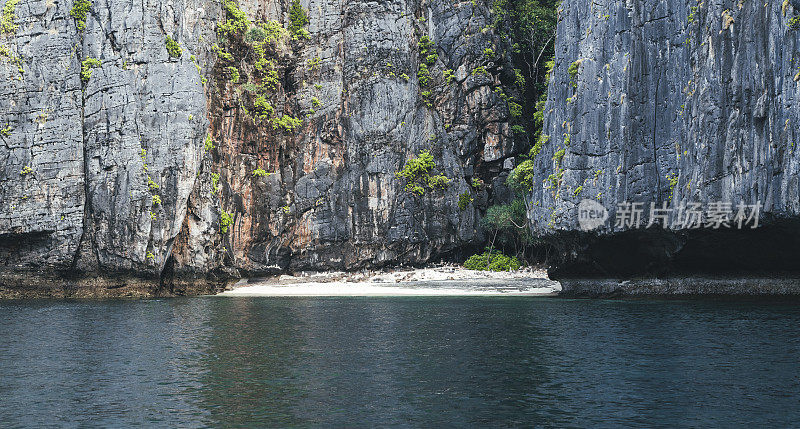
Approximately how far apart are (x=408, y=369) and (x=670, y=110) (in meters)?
19.5

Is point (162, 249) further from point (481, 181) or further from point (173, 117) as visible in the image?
point (481, 181)

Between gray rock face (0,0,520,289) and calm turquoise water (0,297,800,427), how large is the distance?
1155 cm

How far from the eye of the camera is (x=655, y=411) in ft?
30.7

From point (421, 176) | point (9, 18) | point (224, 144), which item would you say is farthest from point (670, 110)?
point (9, 18)

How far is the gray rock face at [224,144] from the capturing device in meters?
32.3

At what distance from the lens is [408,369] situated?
1252 centimetres

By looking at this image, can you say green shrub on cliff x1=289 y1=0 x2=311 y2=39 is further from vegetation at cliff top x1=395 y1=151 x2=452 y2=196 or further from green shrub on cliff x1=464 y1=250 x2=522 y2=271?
green shrub on cliff x1=464 y1=250 x2=522 y2=271

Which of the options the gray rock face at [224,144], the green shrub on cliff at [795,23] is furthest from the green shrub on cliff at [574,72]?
the gray rock face at [224,144]

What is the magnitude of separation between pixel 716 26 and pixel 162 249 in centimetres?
2825

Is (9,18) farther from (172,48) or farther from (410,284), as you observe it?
(410,284)

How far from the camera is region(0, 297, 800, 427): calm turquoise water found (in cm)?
924

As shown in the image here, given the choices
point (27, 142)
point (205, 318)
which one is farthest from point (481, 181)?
point (27, 142)

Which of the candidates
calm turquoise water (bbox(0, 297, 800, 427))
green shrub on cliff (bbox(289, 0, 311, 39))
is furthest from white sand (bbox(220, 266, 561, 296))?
green shrub on cliff (bbox(289, 0, 311, 39))

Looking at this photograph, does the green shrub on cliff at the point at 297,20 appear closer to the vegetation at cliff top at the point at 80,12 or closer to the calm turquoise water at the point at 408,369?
the vegetation at cliff top at the point at 80,12
